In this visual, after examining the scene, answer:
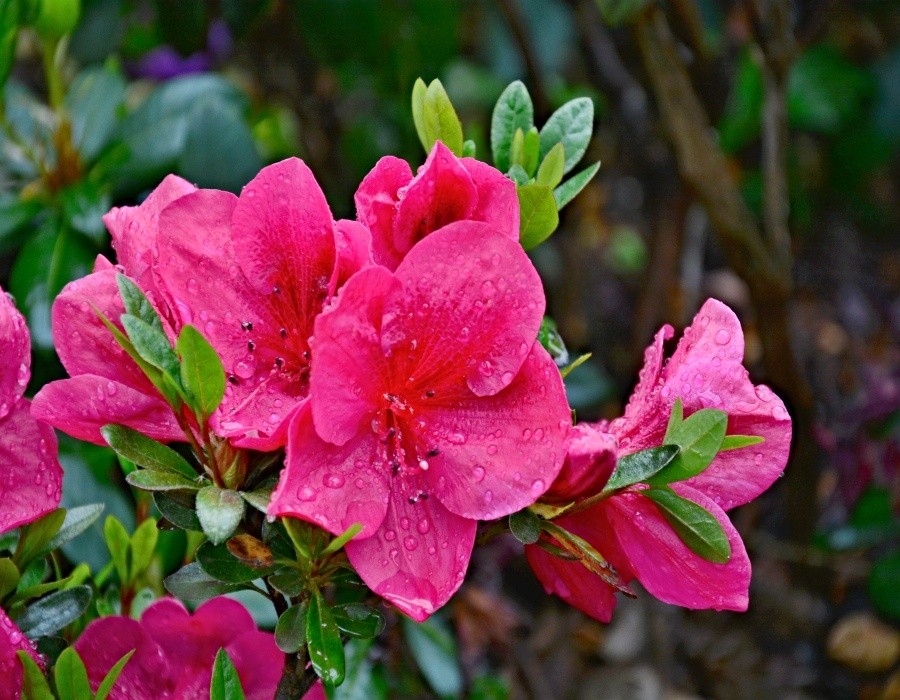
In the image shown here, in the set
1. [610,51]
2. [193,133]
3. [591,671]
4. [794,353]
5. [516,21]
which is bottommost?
[591,671]

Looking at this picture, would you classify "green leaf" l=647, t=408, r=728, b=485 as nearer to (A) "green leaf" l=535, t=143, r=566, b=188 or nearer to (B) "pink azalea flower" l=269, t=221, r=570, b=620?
(B) "pink azalea flower" l=269, t=221, r=570, b=620

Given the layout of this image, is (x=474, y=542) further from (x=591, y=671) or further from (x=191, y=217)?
(x=591, y=671)

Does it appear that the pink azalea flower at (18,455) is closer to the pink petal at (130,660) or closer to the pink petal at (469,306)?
the pink petal at (130,660)

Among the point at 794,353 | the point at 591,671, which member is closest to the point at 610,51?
the point at 794,353

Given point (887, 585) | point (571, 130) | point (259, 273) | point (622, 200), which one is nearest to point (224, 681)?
point (259, 273)

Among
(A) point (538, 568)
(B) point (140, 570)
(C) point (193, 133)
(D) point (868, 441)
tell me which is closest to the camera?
(A) point (538, 568)

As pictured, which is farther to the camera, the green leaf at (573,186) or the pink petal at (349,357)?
the green leaf at (573,186)

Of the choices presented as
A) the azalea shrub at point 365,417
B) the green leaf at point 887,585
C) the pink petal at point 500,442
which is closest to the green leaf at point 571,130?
the azalea shrub at point 365,417
